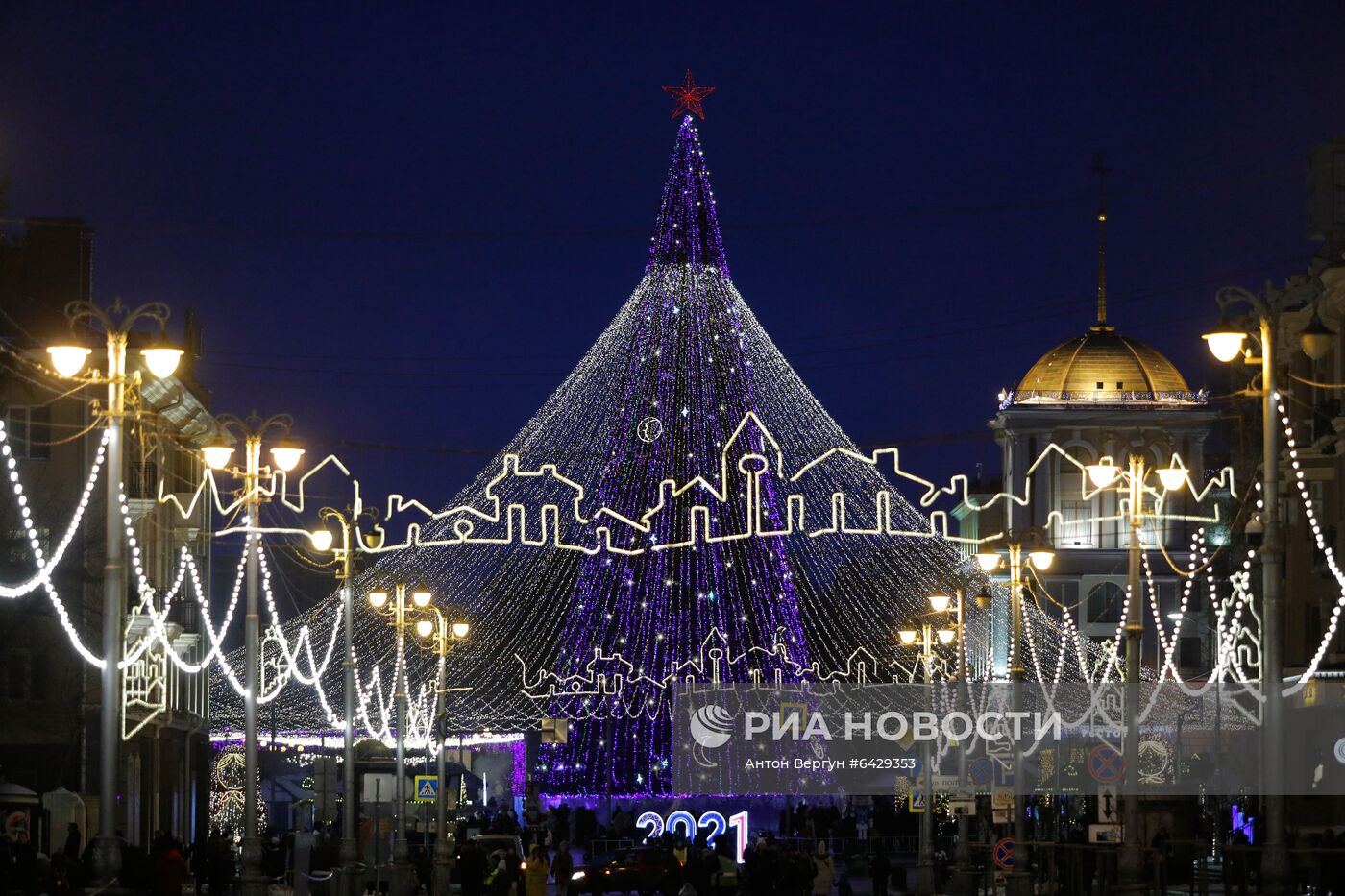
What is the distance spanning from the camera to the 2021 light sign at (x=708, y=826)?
188 ft

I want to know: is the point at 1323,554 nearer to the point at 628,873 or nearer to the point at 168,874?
the point at 628,873

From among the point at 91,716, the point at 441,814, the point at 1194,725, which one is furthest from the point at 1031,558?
the point at 1194,725

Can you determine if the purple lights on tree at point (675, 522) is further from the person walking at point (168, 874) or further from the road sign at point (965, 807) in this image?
the person walking at point (168, 874)

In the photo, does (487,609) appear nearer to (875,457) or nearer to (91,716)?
(91,716)

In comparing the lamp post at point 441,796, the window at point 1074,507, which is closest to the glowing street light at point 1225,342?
the lamp post at point 441,796

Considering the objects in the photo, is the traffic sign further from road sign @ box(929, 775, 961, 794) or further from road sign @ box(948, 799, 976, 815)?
road sign @ box(948, 799, 976, 815)

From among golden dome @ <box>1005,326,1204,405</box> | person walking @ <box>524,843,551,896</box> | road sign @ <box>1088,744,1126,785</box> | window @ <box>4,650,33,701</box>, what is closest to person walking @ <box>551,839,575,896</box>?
person walking @ <box>524,843,551,896</box>

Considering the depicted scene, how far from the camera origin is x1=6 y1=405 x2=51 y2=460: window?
54.3 meters

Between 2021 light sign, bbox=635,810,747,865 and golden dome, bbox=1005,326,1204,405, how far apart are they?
52222 mm

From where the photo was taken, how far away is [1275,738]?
26.8 metres

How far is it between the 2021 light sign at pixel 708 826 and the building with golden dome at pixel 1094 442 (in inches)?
1830

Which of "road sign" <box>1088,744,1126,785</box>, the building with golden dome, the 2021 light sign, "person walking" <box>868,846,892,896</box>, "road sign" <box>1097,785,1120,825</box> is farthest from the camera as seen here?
the building with golden dome

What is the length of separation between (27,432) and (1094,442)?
203 ft

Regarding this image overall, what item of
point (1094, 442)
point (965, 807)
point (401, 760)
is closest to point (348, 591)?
point (401, 760)
